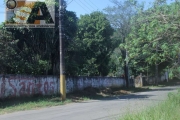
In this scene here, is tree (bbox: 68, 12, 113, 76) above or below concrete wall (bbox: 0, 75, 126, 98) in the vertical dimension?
above

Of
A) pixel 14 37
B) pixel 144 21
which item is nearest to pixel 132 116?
pixel 144 21

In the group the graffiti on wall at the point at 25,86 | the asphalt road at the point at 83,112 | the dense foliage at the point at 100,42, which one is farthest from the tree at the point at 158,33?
the graffiti on wall at the point at 25,86

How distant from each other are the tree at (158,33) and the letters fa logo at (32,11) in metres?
12.0

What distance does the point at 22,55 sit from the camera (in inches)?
813

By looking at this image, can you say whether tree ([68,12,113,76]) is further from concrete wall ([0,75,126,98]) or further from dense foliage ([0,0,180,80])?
concrete wall ([0,75,126,98])

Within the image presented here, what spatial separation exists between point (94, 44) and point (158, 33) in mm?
20541

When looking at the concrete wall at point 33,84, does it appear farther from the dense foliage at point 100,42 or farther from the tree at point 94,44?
the tree at point 94,44

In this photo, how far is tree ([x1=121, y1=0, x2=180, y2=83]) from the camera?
27.1 ft

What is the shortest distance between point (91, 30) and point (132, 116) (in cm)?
2327

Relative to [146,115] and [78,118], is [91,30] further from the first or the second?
[146,115]

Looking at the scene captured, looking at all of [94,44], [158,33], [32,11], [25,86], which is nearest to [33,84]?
[25,86]

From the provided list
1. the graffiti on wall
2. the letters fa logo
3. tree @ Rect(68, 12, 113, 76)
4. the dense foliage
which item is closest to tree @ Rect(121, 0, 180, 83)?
the dense foliage

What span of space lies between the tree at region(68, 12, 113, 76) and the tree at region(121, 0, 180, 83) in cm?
1712

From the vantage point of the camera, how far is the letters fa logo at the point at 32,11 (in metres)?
20.3
